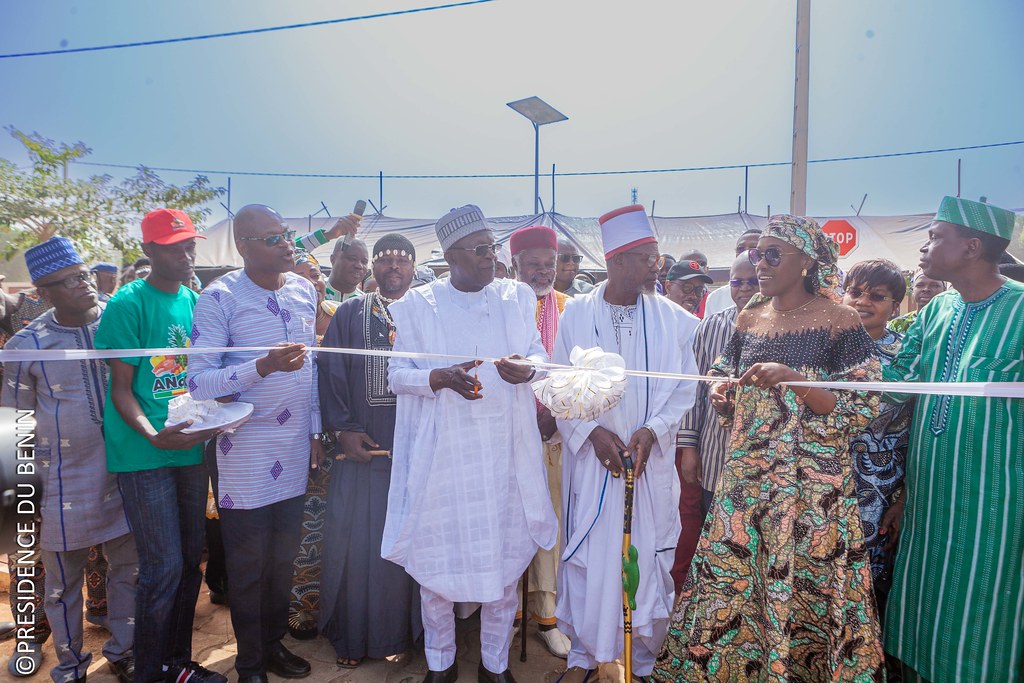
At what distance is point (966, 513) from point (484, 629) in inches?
95.6

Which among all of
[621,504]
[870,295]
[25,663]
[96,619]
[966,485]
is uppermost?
[870,295]

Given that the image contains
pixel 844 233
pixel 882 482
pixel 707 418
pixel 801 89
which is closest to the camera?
pixel 882 482

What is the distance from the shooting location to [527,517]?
10.9ft

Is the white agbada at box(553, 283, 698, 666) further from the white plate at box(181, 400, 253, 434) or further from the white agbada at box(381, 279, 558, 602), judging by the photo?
the white plate at box(181, 400, 253, 434)

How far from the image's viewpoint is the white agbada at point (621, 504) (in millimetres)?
3320

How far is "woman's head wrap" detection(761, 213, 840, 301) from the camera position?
9.38ft

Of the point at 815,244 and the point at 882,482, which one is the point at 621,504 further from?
the point at 815,244

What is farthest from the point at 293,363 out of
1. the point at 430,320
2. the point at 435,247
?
the point at 435,247

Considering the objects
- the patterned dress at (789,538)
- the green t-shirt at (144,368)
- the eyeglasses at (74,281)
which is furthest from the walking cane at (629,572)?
the eyeglasses at (74,281)

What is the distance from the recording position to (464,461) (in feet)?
10.7

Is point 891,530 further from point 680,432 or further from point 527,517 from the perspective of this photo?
point 527,517

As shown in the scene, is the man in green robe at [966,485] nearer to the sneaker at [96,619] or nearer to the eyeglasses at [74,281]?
the eyeglasses at [74,281]

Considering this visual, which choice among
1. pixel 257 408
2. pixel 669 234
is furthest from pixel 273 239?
pixel 669 234

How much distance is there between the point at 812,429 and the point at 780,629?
93 cm
